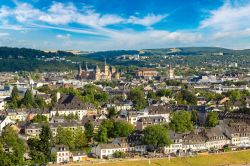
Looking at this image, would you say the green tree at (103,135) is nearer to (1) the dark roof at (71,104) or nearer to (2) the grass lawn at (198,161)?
(2) the grass lawn at (198,161)

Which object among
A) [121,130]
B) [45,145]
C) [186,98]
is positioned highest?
[45,145]

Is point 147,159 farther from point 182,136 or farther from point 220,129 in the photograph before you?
point 220,129

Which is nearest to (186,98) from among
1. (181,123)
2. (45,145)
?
(181,123)

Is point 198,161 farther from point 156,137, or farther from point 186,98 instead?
point 186,98

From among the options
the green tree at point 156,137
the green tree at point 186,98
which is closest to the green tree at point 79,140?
the green tree at point 156,137

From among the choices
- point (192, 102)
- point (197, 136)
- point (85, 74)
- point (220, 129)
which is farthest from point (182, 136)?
point (85, 74)
